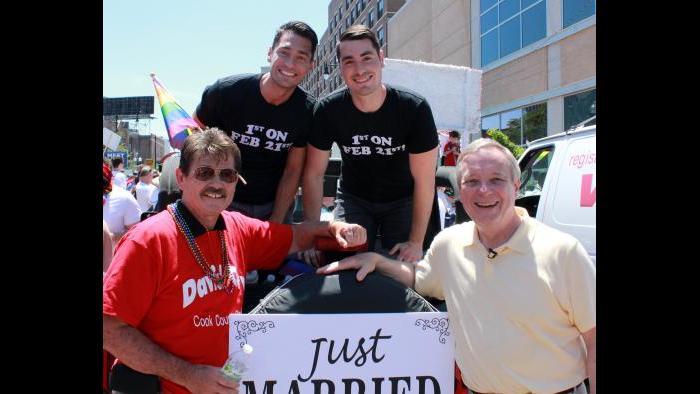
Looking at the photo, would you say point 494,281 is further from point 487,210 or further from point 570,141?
point 570,141

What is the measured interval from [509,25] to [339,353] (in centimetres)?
2210

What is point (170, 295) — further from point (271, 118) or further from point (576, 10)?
point (576, 10)

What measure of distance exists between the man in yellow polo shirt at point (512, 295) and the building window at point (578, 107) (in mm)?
16084

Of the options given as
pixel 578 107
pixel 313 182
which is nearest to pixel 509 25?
pixel 578 107

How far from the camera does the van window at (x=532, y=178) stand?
584cm

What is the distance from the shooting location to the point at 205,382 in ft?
6.75

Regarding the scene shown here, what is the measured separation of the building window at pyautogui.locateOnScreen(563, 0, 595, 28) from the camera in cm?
1738

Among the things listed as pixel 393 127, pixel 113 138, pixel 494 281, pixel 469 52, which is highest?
pixel 469 52

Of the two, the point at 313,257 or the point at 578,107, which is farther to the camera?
the point at 578,107
